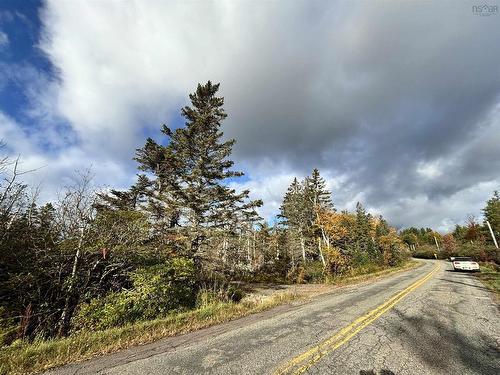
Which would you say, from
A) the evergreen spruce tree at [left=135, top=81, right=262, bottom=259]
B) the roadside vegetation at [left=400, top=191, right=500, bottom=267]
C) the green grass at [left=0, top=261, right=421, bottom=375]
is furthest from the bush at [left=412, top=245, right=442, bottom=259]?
the green grass at [left=0, top=261, right=421, bottom=375]

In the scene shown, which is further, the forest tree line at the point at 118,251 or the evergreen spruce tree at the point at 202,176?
the evergreen spruce tree at the point at 202,176

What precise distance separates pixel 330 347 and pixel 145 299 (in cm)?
622

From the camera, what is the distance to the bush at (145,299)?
7.39 metres

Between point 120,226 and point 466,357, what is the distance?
1047 centimetres

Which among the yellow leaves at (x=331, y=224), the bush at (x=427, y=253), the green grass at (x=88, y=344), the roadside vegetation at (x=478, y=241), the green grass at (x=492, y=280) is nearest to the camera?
the green grass at (x=88, y=344)

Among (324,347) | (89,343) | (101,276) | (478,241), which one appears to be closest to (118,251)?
(101,276)

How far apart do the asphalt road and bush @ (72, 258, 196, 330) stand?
2.56 metres

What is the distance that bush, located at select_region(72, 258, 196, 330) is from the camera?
24.2ft

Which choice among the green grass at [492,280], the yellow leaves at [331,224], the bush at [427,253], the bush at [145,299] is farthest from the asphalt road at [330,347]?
the bush at [427,253]

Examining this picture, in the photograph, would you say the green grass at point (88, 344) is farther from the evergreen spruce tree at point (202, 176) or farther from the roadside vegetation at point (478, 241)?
the roadside vegetation at point (478, 241)

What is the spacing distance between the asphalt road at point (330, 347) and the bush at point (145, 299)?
2.56 metres

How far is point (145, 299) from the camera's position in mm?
8359

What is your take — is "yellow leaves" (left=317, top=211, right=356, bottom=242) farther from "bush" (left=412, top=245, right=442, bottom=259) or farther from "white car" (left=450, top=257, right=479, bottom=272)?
"bush" (left=412, top=245, right=442, bottom=259)

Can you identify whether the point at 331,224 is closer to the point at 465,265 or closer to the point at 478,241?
the point at 465,265
